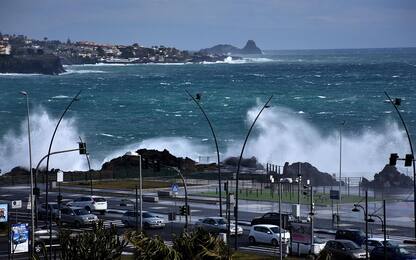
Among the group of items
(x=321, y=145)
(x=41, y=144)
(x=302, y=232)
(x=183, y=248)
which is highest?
(x=41, y=144)

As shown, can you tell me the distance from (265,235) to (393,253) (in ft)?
27.9

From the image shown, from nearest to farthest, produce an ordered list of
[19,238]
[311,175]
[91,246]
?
[91,246]
[19,238]
[311,175]

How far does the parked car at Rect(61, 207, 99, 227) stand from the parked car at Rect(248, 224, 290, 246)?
38.9 feet

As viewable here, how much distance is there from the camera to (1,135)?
165 meters

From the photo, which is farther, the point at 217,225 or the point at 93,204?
the point at 93,204

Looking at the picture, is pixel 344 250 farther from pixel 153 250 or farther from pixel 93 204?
pixel 93 204

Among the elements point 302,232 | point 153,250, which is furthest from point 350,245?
point 153,250

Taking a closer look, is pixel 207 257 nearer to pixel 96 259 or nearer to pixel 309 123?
pixel 96 259

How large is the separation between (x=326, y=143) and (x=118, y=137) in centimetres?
4450

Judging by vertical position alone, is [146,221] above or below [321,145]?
below

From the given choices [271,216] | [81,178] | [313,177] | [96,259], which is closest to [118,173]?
[81,178]

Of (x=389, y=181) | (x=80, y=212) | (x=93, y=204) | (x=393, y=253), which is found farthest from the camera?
(x=389, y=181)

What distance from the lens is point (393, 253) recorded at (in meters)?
41.0

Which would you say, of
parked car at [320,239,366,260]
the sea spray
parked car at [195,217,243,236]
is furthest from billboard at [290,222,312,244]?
the sea spray
